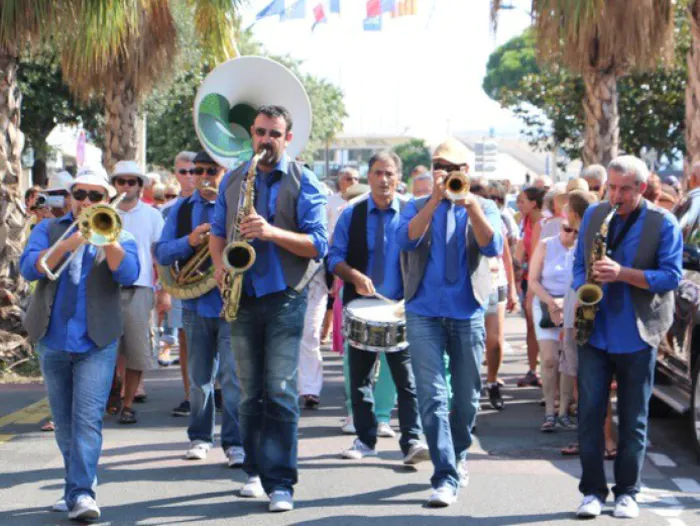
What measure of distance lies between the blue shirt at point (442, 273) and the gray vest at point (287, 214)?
608 millimetres

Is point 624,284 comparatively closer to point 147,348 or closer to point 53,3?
point 147,348

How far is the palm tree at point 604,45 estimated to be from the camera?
642 inches

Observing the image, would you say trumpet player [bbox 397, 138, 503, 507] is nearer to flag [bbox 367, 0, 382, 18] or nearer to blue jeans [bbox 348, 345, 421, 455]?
blue jeans [bbox 348, 345, 421, 455]

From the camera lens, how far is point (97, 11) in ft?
41.0

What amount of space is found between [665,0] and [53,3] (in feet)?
25.2

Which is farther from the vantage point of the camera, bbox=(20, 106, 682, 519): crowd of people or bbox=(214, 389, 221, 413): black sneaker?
bbox=(214, 389, 221, 413): black sneaker

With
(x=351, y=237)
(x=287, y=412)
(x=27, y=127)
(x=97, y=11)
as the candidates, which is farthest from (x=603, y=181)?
(x=27, y=127)

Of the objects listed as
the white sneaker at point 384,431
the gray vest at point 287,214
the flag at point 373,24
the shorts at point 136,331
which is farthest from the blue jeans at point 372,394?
the flag at point 373,24

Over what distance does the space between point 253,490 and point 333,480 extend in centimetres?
67

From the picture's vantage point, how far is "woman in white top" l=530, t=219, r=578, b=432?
32.8 feet

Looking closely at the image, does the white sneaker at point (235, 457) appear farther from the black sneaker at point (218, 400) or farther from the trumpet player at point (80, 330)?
the black sneaker at point (218, 400)

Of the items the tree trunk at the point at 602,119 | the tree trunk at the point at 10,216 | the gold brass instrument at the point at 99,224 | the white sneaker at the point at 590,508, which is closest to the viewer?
the gold brass instrument at the point at 99,224

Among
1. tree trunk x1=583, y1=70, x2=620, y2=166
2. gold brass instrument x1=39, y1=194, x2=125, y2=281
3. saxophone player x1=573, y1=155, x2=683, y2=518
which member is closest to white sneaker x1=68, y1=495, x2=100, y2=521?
gold brass instrument x1=39, y1=194, x2=125, y2=281

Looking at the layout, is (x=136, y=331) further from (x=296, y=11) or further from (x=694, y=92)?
(x=296, y=11)
